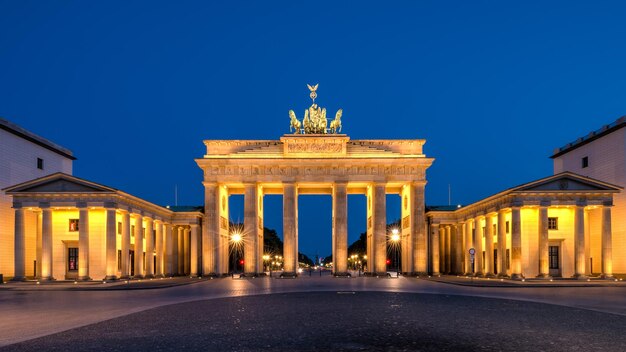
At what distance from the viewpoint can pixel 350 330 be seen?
17.0 m

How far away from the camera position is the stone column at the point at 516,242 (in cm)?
5759

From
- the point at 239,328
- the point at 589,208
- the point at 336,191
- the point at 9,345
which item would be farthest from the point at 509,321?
the point at 336,191

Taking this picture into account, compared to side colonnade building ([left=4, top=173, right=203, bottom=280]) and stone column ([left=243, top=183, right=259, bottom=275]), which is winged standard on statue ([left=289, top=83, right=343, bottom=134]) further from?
side colonnade building ([left=4, top=173, right=203, bottom=280])

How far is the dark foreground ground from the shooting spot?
14.4m

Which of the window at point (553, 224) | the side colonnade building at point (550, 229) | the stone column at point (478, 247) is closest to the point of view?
the side colonnade building at point (550, 229)

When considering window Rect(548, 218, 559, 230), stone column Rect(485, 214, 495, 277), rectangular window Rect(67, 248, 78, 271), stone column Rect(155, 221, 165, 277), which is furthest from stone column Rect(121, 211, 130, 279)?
window Rect(548, 218, 559, 230)

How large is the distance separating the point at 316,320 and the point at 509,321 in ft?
21.5

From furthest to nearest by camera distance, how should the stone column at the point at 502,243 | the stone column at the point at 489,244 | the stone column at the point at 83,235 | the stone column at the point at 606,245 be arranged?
the stone column at the point at 489,244, the stone column at the point at 502,243, the stone column at the point at 606,245, the stone column at the point at 83,235

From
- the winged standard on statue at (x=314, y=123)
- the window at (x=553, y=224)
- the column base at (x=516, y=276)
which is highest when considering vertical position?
the winged standard on statue at (x=314, y=123)

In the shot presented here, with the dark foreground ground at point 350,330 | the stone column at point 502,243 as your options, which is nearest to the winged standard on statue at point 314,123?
the stone column at point 502,243

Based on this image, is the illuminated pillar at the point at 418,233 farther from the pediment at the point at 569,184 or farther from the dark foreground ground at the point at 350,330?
the dark foreground ground at the point at 350,330

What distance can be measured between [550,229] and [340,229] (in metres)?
25.2

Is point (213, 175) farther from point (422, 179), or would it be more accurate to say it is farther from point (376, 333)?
point (376, 333)

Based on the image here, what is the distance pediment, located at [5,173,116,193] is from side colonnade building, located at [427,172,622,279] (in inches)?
1477
